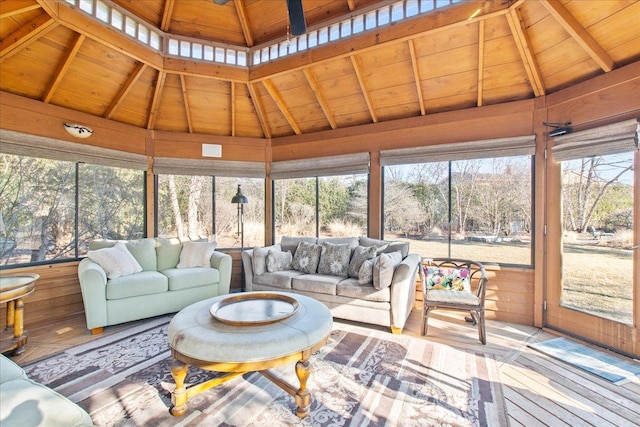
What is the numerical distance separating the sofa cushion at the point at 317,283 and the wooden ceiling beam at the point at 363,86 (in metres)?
2.50

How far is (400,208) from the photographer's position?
4.51 metres

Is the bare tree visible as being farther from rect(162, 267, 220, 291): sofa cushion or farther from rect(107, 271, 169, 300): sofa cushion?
Result: rect(107, 271, 169, 300): sofa cushion

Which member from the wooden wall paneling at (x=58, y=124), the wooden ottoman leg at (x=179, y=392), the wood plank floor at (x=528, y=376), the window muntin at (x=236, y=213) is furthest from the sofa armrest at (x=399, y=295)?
the wooden wall paneling at (x=58, y=124)

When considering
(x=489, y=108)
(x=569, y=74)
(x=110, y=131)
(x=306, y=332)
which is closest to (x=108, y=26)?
(x=110, y=131)

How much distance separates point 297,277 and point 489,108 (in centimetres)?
336

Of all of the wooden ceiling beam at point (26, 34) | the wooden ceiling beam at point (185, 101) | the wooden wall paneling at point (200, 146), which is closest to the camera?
the wooden ceiling beam at point (26, 34)

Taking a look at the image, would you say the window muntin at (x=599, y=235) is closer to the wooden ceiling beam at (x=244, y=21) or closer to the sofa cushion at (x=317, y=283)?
the sofa cushion at (x=317, y=283)

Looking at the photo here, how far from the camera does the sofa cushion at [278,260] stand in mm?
4234

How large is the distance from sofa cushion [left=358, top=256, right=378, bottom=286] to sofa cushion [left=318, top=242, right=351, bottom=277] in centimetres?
43

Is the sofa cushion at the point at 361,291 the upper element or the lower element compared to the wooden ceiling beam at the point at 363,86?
Answer: lower

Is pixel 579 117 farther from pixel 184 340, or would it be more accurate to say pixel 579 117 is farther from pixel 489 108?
pixel 184 340

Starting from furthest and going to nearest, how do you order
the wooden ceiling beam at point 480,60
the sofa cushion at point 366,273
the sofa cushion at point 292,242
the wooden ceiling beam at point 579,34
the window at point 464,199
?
the sofa cushion at point 292,242 < the window at point 464,199 < the sofa cushion at point 366,273 < the wooden ceiling beam at point 480,60 < the wooden ceiling beam at point 579,34

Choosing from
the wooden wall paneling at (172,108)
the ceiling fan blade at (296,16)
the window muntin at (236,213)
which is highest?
the wooden wall paneling at (172,108)

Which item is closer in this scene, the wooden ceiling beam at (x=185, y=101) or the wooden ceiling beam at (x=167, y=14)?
the wooden ceiling beam at (x=167, y=14)
